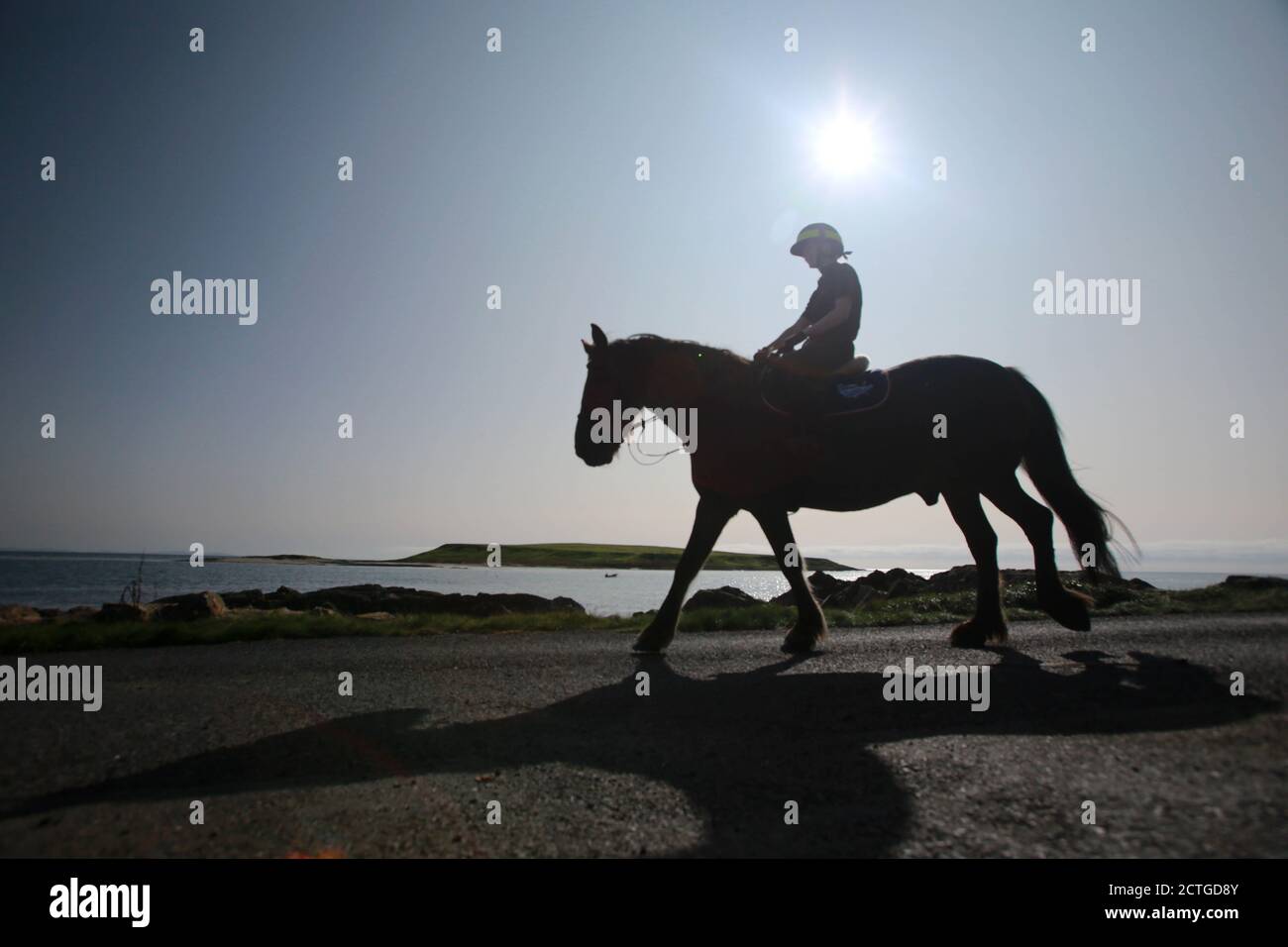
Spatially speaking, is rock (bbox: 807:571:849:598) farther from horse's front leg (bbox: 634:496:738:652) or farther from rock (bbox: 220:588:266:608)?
rock (bbox: 220:588:266:608)

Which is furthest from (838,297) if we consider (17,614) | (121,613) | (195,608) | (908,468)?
(17,614)

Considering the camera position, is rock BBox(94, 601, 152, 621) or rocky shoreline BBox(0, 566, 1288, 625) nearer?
rock BBox(94, 601, 152, 621)

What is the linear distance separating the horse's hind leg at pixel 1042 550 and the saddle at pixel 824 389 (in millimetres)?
1635

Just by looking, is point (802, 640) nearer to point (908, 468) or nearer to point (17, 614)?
point (908, 468)

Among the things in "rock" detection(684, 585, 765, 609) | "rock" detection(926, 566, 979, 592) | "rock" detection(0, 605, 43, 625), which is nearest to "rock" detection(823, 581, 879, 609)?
"rock" detection(926, 566, 979, 592)

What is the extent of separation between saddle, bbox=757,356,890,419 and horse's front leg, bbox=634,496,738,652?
1.22 metres

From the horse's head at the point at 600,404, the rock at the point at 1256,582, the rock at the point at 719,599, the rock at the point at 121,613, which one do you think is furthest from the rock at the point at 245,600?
the rock at the point at 1256,582

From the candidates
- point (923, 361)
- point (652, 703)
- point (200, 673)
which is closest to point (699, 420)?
point (923, 361)

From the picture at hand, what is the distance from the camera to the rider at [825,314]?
6.89 metres

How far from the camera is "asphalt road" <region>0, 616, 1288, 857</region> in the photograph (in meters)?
2.22

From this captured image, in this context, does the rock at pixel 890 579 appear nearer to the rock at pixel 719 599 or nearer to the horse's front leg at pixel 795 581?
the rock at pixel 719 599
